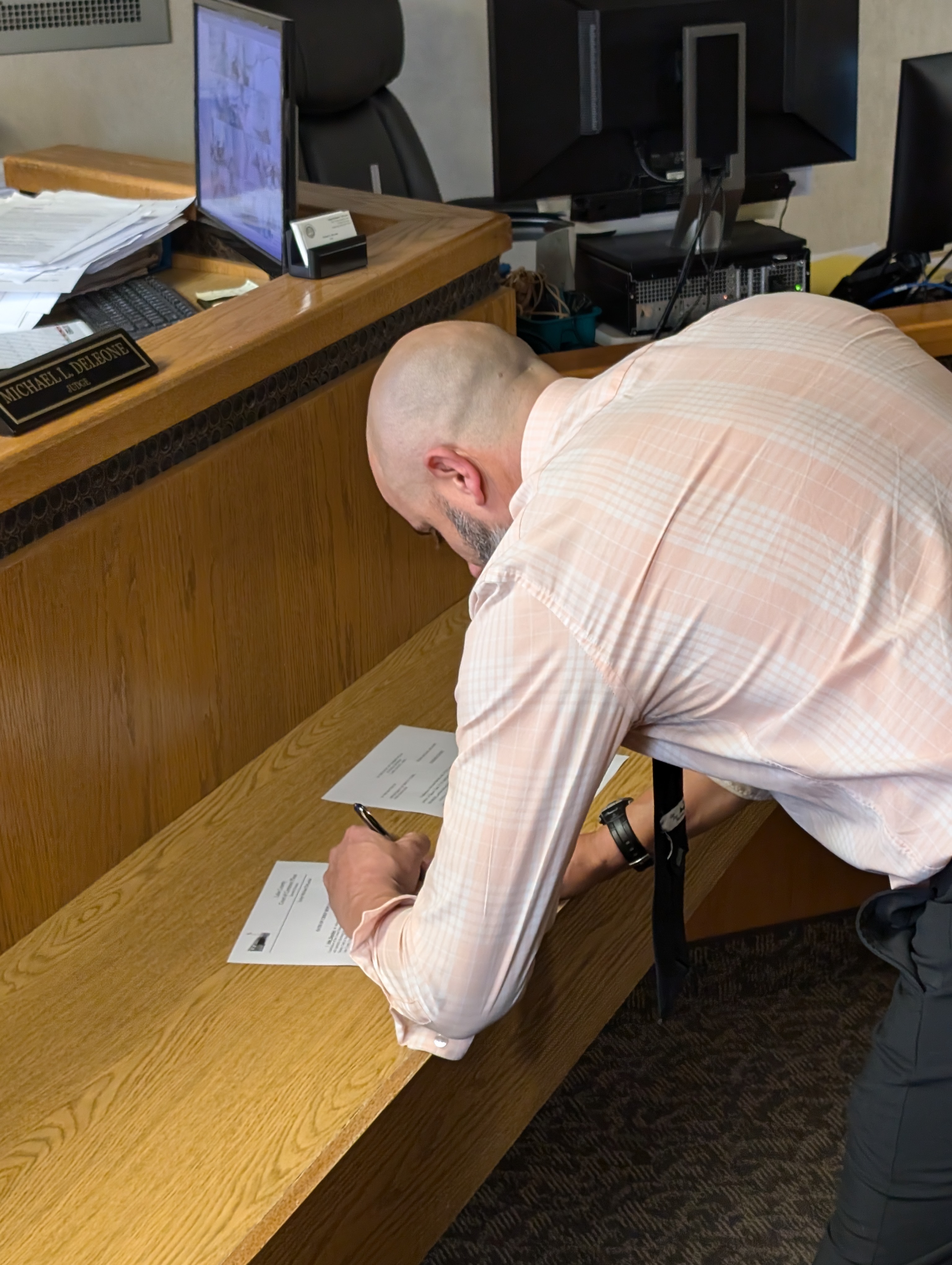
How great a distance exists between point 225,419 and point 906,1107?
92 centimetres

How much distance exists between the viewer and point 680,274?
7.16ft

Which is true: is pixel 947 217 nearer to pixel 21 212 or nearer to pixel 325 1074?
pixel 21 212

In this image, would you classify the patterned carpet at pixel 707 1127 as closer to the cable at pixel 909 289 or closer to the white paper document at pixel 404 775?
the white paper document at pixel 404 775

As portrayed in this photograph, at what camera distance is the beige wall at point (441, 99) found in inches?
136

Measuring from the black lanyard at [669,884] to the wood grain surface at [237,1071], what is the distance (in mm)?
101

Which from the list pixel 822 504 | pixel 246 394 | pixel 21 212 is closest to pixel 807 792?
pixel 822 504

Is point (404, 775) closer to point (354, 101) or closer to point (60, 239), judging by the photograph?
point (60, 239)

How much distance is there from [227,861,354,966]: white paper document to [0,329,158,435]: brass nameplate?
509mm

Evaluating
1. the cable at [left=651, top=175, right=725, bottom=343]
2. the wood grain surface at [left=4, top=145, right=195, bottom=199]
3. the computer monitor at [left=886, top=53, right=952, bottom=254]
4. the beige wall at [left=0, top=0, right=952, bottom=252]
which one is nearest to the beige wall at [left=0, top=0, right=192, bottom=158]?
the beige wall at [left=0, top=0, right=952, bottom=252]

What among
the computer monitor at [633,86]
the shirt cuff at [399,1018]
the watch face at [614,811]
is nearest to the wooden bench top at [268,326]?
the computer monitor at [633,86]

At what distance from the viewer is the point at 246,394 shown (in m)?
1.42

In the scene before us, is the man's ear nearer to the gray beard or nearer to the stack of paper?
the gray beard

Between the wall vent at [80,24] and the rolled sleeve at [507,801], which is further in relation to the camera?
the wall vent at [80,24]

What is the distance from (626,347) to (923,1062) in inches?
50.2
